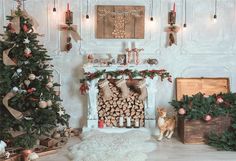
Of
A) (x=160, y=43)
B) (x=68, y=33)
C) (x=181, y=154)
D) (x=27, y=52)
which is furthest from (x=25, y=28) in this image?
(x=181, y=154)

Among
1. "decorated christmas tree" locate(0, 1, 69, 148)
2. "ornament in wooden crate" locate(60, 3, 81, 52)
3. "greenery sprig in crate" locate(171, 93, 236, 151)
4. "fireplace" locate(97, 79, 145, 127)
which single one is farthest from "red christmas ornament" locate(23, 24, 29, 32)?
"greenery sprig in crate" locate(171, 93, 236, 151)

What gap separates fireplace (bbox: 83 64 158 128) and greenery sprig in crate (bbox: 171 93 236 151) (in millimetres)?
535

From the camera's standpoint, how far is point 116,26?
5.50 meters

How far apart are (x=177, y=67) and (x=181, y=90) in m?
0.41

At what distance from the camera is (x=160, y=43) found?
5602 millimetres

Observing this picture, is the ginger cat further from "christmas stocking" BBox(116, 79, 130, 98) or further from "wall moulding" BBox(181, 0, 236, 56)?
"wall moulding" BBox(181, 0, 236, 56)

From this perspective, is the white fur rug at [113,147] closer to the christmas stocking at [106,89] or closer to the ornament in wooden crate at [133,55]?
the christmas stocking at [106,89]

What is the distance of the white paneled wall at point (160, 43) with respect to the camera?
5531mm

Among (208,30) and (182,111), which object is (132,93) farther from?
(208,30)

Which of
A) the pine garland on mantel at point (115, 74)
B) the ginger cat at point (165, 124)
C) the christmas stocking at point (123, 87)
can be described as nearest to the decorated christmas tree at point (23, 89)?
the pine garland on mantel at point (115, 74)

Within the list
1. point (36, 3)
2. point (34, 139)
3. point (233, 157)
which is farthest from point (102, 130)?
point (36, 3)

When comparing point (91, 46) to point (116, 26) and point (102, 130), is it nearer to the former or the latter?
point (116, 26)

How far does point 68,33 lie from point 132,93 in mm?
1508

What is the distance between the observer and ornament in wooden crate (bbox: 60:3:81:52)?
5375 mm
